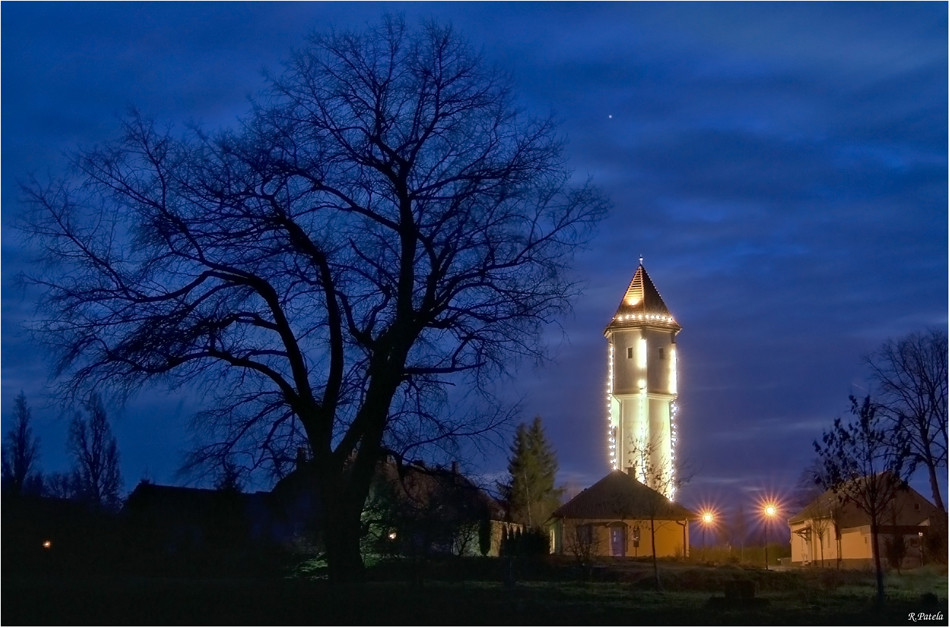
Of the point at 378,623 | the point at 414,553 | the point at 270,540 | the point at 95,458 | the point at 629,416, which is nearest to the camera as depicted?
the point at 378,623

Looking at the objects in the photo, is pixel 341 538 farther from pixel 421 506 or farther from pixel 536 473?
pixel 536 473

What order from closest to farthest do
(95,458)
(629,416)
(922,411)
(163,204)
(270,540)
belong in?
(163,204) < (270,540) < (95,458) < (922,411) < (629,416)

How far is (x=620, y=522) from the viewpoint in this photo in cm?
5659

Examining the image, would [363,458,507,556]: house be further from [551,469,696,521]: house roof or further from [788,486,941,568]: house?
[788,486,941,568]: house

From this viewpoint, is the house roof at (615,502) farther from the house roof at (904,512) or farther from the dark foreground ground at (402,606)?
the dark foreground ground at (402,606)

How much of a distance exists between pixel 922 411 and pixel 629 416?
30099 mm

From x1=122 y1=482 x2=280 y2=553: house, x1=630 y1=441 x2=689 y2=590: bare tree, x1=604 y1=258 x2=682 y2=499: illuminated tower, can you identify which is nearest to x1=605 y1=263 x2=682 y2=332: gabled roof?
x1=604 y1=258 x2=682 y2=499: illuminated tower

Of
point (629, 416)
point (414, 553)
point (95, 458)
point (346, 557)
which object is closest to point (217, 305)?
point (346, 557)

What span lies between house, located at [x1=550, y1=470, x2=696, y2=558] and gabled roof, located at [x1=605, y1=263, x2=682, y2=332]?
20.1 meters

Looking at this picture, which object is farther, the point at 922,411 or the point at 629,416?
the point at 629,416

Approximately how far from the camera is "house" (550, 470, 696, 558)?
186 feet

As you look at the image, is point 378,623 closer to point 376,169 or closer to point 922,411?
point 376,169

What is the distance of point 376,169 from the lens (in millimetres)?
21203

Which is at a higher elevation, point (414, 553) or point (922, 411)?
point (922, 411)
